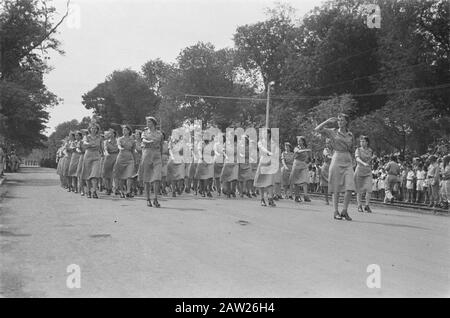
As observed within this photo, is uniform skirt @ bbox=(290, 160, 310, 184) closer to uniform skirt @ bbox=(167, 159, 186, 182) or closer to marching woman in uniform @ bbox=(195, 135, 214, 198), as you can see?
marching woman in uniform @ bbox=(195, 135, 214, 198)

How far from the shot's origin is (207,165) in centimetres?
2311

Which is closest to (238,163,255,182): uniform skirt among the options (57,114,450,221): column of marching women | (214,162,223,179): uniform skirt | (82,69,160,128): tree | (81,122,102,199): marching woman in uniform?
(57,114,450,221): column of marching women

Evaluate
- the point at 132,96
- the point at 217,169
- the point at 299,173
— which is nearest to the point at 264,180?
the point at 299,173

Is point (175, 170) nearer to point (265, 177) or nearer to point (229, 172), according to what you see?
point (229, 172)

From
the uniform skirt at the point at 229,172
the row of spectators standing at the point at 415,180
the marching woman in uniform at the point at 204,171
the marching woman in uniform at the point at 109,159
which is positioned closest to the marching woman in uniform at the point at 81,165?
the marching woman in uniform at the point at 109,159

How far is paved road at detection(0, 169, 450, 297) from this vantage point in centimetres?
633

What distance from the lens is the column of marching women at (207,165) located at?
49.7ft

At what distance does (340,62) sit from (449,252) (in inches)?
1853

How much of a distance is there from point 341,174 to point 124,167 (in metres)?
8.37

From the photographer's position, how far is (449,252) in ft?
30.3

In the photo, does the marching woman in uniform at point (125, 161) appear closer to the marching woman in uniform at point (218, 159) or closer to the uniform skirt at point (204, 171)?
the uniform skirt at point (204, 171)

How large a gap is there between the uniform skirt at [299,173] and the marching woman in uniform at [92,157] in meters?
6.18

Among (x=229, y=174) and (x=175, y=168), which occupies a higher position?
(x=175, y=168)

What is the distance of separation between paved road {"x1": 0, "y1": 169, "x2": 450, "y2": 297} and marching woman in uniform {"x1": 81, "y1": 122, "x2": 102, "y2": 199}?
5.51 metres
